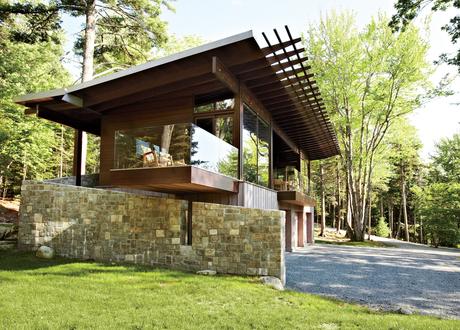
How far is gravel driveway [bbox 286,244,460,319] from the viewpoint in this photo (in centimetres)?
698

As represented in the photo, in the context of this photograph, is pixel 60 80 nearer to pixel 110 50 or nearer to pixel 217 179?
pixel 110 50

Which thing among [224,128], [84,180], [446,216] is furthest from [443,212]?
[84,180]

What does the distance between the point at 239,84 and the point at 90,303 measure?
657cm

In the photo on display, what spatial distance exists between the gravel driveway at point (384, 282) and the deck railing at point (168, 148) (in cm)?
364

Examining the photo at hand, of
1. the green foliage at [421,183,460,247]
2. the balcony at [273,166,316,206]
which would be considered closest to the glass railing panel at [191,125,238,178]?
the balcony at [273,166,316,206]

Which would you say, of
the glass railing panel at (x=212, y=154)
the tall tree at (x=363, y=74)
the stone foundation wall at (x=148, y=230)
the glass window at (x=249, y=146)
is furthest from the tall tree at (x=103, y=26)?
the tall tree at (x=363, y=74)

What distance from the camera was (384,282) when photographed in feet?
29.2

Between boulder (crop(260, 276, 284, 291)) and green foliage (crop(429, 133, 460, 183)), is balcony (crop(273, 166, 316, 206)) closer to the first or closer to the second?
boulder (crop(260, 276, 284, 291))

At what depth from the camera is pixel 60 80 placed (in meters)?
19.8

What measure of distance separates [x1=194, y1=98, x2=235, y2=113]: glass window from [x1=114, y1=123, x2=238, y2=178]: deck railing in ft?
5.10

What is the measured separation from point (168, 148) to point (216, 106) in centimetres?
275

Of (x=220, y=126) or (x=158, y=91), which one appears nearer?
(x=158, y=91)

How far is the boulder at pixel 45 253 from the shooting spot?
873cm

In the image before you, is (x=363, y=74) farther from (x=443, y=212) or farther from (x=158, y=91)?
(x=158, y=91)
